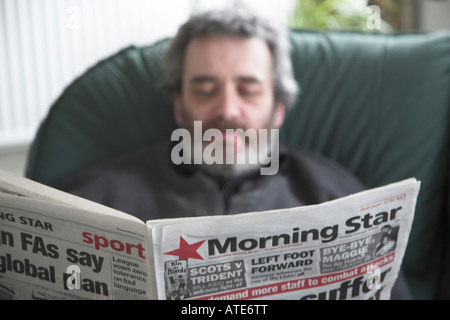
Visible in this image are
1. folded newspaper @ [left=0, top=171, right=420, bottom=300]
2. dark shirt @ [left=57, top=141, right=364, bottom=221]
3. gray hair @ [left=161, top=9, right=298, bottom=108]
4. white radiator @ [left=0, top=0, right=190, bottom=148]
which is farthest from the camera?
white radiator @ [left=0, top=0, right=190, bottom=148]

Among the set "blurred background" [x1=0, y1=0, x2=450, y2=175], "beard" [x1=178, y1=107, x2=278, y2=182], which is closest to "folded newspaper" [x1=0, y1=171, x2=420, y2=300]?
"beard" [x1=178, y1=107, x2=278, y2=182]

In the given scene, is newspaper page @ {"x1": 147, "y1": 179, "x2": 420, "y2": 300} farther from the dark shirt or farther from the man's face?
the man's face

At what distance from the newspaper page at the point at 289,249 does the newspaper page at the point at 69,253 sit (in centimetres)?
3

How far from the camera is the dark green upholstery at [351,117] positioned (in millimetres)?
1048

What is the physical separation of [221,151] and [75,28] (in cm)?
114

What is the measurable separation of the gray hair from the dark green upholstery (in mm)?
66

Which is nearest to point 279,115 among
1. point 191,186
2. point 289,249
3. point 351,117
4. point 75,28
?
point 351,117

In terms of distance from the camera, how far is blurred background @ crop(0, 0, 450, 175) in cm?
174

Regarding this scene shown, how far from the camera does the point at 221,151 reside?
102cm

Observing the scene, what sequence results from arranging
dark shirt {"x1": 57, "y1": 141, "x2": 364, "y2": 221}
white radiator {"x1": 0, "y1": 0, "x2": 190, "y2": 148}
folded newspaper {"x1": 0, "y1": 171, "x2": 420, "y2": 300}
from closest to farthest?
folded newspaper {"x1": 0, "y1": 171, "x2": 420, "y2": 300}
dark shirt {"x1": 57, "y1": 141, "x2": 364, "y2": 221}
white radiator {"x1": 0, "y1": 0, "x2": 190, "y2": 148}

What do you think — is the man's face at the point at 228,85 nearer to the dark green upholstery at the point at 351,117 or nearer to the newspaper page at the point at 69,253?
the dark green upholstery at the point at 351,117

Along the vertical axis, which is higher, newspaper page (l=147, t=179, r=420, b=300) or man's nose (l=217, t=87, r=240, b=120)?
man's nose (l=217, t=87, r=240, b=120)

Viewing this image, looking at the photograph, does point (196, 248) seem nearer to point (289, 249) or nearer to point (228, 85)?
point (289, 249)
